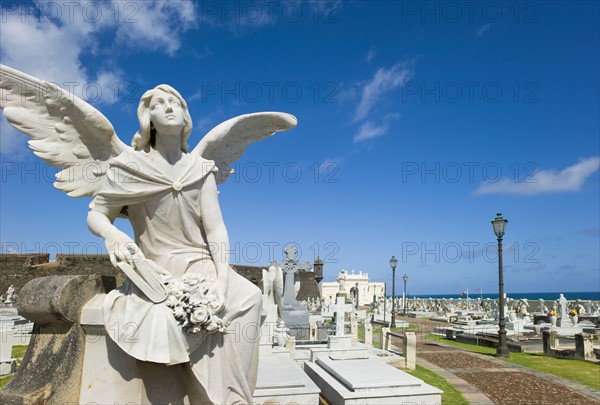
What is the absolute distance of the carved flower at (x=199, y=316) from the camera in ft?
8.64

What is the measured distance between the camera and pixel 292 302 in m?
15.7

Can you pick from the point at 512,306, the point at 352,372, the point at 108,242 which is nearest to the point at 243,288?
the point at 108,242

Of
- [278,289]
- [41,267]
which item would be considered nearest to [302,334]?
[278,289]

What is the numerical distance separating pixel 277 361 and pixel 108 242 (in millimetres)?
4629

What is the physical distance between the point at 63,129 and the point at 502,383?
33.1 feet

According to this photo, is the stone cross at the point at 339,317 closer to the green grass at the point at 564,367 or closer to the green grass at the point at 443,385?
the green grass at the point at 443,385

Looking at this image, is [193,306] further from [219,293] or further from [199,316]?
[219,293]

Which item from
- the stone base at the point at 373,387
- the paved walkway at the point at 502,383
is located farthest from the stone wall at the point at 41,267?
the stone base at the point at 373,387

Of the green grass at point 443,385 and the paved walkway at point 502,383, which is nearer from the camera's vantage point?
the green grass at point 443,385

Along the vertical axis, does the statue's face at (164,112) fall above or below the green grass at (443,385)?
above

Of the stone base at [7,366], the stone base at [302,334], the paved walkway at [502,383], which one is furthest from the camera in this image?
the stone base at [302,334]

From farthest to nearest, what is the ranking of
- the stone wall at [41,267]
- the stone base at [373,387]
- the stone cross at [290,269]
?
the stone wall at [41,267]
the stone cross at [290,269]
the stone base at [373,387]

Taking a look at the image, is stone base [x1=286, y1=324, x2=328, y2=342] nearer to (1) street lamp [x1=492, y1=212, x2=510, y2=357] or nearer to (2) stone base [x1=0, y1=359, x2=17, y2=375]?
(1) street lamp [x1=492, y1=212, x2=510, y2=357]

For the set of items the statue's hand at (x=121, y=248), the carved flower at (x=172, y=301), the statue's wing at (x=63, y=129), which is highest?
the statue's wing at (x=63, y=129)
